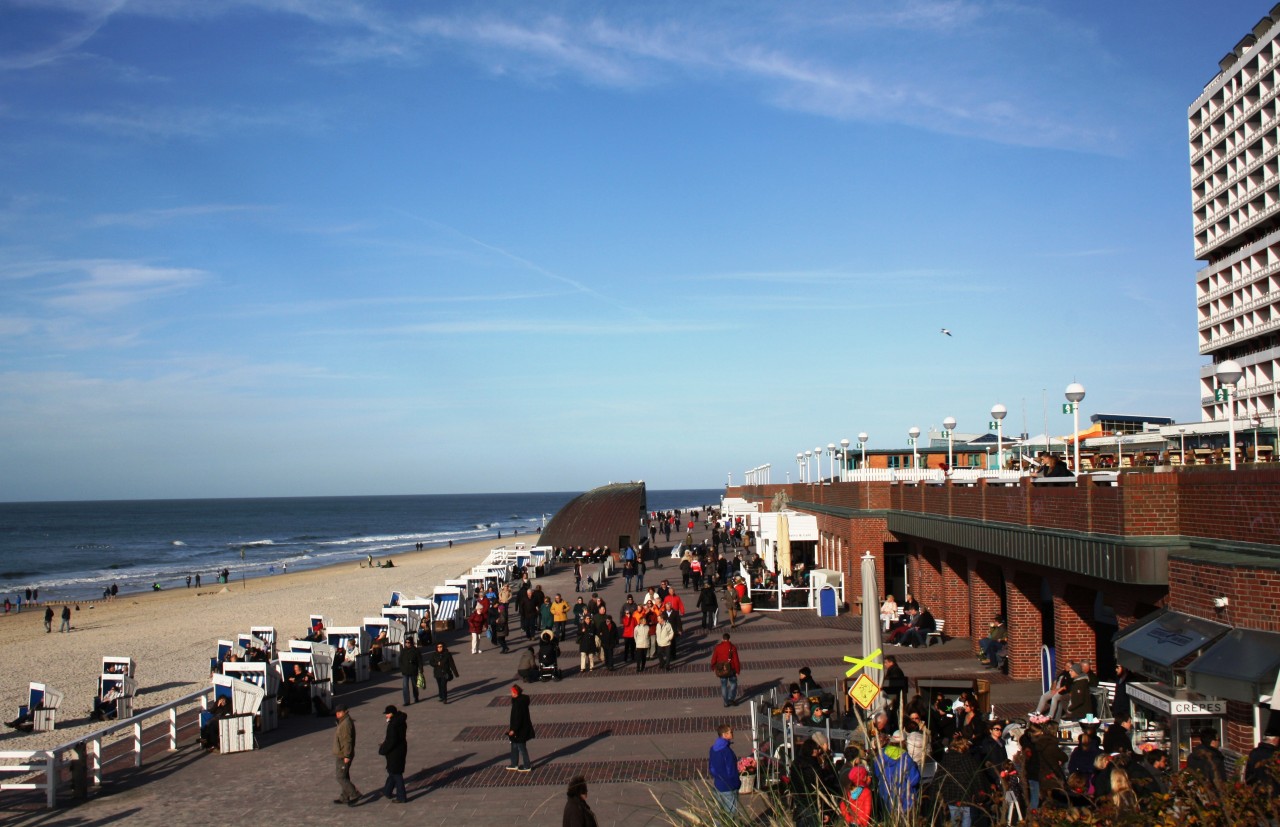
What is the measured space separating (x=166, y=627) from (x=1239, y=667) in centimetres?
3797

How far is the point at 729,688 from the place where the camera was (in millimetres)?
15242

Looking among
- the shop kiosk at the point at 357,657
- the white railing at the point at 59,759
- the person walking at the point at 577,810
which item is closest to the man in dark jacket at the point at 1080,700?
the person walking at the point at 577,810

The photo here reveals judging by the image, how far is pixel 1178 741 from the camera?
9273 mm

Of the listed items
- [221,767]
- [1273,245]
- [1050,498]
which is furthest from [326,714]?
[1273,245]

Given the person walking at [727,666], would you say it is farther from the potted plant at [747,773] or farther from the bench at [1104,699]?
the bench at [1104,699]

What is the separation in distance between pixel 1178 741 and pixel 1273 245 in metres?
63.5

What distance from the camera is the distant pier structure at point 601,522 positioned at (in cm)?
4600

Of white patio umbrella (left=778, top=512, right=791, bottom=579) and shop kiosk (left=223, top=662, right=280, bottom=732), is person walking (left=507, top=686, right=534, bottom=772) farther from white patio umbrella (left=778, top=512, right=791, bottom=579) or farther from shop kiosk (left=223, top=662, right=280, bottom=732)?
white patio umbrella (left=778, top=512, right=791, bottom=579)

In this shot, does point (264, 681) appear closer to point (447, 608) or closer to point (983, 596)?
point (447, 608)

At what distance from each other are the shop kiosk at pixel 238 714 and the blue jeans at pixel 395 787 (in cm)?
365

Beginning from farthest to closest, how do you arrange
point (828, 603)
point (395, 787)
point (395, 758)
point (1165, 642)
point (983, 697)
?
point (828, 603) < point (983, 697) < point (395, 787) < point (395, 758) < point (1165, 642)

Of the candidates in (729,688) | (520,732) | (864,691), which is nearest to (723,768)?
(864,691)

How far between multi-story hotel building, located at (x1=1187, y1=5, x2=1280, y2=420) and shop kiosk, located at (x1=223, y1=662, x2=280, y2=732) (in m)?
57.4

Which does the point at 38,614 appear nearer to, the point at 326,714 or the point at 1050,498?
the point at 326,714
